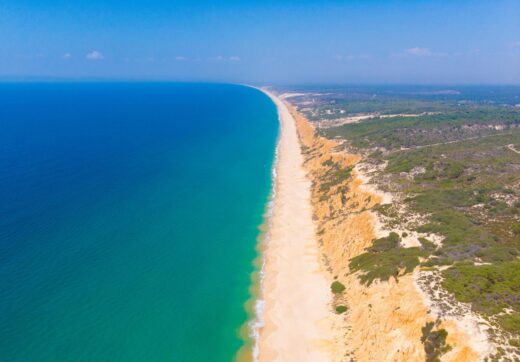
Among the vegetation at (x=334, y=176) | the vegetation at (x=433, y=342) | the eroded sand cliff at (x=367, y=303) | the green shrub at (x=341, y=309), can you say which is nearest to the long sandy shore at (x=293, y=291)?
the green shrub at (x=341, y=309)

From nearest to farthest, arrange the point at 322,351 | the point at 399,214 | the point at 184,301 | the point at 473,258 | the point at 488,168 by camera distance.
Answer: the point at 322,351
the point at 473,258
the point at 184,301
the point at 399,214
the point at 488,168

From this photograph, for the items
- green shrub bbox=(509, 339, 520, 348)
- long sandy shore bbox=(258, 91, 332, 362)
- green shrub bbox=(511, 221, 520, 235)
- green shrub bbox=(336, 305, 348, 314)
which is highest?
green shrub bbox=(511, 221, 520, 235)

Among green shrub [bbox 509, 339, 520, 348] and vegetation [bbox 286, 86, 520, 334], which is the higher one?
vegetation [bbox 286, 86, 520, 334]

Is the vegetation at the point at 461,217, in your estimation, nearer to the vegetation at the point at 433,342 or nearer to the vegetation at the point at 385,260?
the vegetation at the point at 385,260

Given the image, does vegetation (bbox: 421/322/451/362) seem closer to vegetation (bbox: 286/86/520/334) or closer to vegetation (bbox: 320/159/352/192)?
vegetation (bbox: 286/86/520/334)

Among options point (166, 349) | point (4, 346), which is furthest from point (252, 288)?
point (4, 346)

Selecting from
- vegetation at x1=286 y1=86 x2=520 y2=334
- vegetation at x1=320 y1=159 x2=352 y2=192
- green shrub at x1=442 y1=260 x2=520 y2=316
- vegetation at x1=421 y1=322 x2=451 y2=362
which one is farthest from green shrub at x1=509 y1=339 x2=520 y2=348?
vegetation at x1=320 y1=159 x2=352 y2=192

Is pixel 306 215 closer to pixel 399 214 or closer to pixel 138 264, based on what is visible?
pixel 399 214

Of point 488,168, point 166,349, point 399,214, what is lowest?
point 166,349
